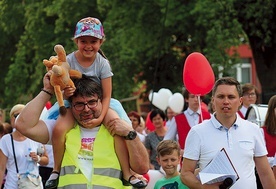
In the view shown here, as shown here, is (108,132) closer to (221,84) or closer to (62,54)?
(62,54)

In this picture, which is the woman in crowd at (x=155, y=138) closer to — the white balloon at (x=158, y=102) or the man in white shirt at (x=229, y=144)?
the man in white shirt at (x=229, y=144)

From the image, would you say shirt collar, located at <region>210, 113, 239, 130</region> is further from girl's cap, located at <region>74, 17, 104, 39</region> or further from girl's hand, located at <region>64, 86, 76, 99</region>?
girl's hand, located at <region>64, 86, 76, 99</region>

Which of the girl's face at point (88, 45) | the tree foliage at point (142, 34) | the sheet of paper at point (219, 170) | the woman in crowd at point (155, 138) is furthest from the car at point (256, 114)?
the tree foliage at point (142, 34)

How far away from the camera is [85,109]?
666 centimetres

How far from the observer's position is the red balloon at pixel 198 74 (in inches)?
411

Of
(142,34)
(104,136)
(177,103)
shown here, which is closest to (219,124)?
(104,136)

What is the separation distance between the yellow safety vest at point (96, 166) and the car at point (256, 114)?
5783 millimetres

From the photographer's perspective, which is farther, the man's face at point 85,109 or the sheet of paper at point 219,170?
the sheet of paper at point 219,170

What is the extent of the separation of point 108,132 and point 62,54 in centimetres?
70

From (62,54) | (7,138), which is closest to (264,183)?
(62,54)

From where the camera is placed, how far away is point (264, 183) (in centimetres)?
756

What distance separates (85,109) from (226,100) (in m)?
1.36

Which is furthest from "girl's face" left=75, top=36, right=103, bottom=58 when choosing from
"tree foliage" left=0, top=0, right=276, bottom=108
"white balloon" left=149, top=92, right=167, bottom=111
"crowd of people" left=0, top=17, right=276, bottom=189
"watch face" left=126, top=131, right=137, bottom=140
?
"tree foliage" left=0, top=0, right=276, bottom=108

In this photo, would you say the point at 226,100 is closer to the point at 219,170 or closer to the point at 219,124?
the point at 219,124
